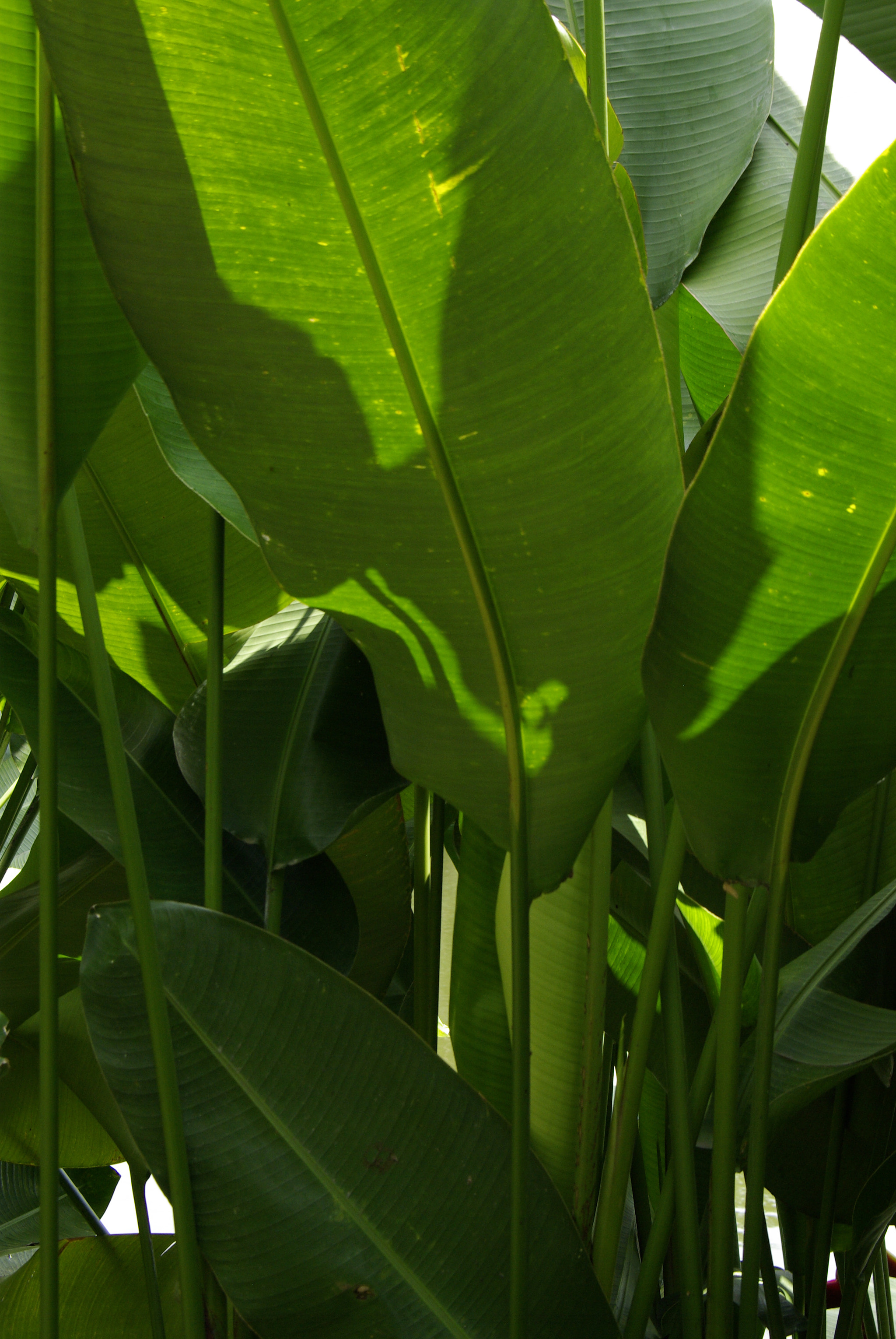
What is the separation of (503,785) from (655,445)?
0.16 meters

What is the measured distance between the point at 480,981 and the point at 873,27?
60cm

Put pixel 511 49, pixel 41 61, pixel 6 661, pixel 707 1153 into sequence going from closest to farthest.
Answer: pixel 511 49 < pixel 41 61 < pixel 6 661 < pixel 707 1153

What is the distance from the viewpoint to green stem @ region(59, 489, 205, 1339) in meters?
0.43

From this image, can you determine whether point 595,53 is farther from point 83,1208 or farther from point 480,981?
point 83,1208

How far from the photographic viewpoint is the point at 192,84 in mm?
302

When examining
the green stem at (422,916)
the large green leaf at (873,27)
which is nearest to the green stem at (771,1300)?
the green stem at (422,916)

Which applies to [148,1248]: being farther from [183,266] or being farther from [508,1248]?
[183,266]

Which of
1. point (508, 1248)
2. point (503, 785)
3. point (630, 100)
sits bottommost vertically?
point (508, 1248)

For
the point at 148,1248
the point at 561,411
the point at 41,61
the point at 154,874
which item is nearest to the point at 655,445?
the point at 561,411

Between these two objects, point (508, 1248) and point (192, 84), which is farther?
point (508, 1248)

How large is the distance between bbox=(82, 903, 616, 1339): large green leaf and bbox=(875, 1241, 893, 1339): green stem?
0.49 metres

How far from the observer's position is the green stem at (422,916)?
65cm

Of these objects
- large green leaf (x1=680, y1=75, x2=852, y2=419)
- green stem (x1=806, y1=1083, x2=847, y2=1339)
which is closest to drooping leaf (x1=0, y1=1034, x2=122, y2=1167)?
green stem (x1=806, y1=1083, x2=847, y2=1339)

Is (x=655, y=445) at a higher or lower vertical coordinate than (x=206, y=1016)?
higher
